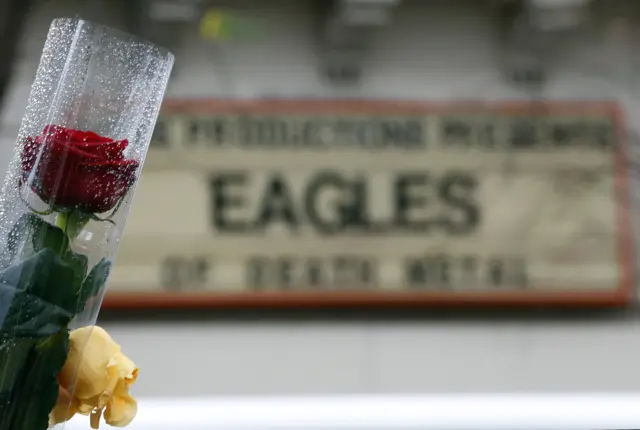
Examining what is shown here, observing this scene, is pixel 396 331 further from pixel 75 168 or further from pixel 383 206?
pixel 75 168

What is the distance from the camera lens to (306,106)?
5.25 m

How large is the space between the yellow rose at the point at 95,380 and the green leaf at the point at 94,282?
34 millimetres

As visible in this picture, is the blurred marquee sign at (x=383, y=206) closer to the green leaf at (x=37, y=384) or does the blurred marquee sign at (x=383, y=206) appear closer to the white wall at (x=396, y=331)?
the white wall at (x=396, y=331)

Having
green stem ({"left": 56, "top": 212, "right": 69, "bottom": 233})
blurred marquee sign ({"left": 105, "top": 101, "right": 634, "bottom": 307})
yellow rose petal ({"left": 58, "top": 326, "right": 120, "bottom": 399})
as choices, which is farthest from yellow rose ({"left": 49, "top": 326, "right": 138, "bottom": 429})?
blurred marquee sign ({"left": 105, "top": 101, "right": 634, "bottom": 307})

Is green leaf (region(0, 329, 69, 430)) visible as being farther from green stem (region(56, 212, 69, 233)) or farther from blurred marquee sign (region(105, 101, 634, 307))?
blurred marquee sign (region(105, 101, 634, 307))

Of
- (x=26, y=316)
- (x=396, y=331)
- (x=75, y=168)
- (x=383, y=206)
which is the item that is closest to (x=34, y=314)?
(x=26, y=316)

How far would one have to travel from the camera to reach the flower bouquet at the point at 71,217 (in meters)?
0.91

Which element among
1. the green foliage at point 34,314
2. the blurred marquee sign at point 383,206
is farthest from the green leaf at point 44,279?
the blurred marquee sign at point 383,206

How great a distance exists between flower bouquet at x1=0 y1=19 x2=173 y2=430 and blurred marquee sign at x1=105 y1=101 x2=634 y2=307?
13.9 feet

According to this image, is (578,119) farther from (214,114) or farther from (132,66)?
(132,66)

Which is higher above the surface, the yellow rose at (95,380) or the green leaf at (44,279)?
the green leaf at (44,279)

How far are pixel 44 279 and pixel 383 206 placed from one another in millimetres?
4419

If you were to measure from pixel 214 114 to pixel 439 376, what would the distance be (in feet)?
6.68

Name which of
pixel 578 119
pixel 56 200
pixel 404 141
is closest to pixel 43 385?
pixel 56 200
